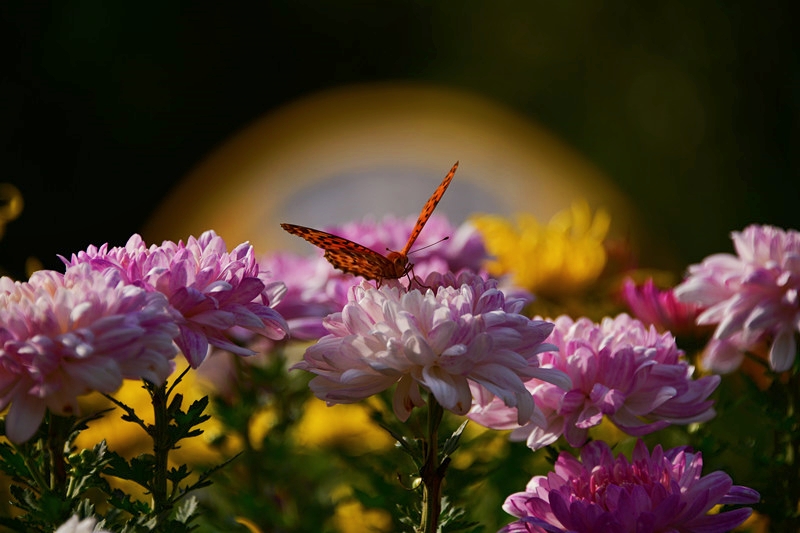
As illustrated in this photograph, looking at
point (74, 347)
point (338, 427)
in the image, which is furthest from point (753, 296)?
point (338, 427)

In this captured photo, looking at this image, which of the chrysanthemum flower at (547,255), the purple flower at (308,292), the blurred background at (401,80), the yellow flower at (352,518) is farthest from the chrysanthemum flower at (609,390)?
the blurred background at (401,80)

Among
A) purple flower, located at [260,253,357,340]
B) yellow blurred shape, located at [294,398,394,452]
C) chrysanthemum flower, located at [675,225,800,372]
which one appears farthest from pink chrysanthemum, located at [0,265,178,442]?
yellow blurred shape, located at [294,398,394,452]

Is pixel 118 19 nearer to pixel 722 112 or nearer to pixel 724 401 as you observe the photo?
pixel 722 112

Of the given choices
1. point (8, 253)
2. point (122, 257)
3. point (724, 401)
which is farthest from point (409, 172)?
point (122, 257)

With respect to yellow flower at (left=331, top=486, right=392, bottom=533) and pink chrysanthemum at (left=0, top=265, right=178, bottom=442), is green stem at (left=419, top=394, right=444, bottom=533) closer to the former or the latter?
pink chrysanthemum at (left=0, top=265, right=178, bottom=442)

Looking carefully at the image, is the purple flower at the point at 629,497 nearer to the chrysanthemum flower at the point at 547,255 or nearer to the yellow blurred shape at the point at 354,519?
the yellow blurred shape at the point at 354,519

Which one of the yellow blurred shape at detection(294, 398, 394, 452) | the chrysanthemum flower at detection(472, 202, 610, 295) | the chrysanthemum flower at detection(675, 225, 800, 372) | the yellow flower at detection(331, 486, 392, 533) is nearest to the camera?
the chrysanthemum flower at detection(675, 225, 800, 372)
